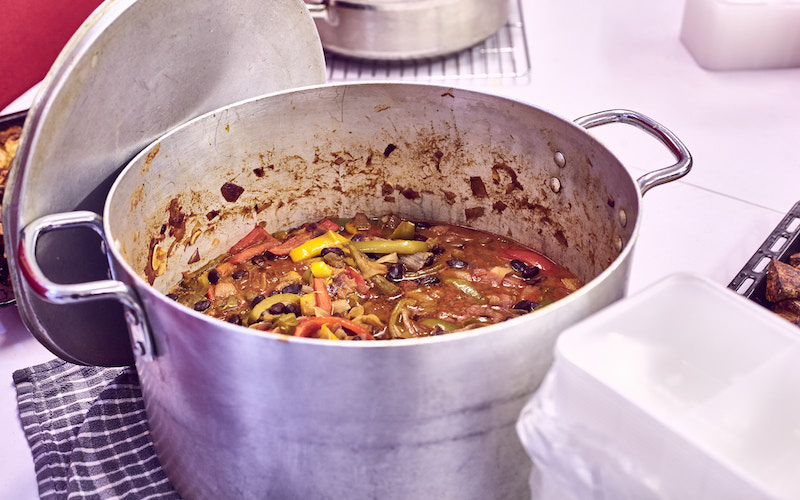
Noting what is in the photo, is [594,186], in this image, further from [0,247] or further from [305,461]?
[0,247]

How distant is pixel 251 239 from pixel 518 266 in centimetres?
54

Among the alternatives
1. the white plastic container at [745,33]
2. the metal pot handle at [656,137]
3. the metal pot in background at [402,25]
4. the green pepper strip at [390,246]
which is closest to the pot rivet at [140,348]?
the green pepper strip at [390,246]

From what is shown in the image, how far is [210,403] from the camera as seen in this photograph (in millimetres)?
910

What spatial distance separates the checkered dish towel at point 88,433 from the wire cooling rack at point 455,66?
48.8 inches

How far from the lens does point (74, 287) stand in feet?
2.98

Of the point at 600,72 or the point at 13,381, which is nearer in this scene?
the point at 13,381

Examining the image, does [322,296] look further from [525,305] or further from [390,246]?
[525,305]

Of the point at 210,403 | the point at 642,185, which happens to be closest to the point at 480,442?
the point at 210,403

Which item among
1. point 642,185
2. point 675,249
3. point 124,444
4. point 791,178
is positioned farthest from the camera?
point 791,178

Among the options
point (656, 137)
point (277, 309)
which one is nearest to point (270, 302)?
point (277, 309)

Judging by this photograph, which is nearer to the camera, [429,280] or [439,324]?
[439,324]

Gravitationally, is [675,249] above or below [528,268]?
below

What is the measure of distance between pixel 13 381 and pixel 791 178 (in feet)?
5.80

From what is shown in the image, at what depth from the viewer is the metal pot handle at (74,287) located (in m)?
0.90
